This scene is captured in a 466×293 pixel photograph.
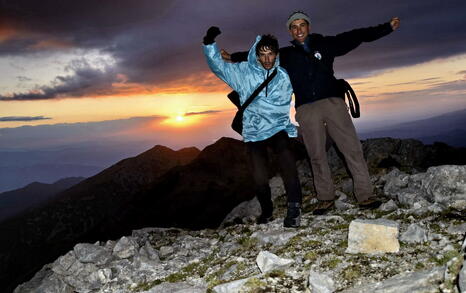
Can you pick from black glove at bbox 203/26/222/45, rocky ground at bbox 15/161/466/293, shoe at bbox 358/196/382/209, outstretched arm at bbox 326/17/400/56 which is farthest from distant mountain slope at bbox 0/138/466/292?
outstretched arm at bbox 326/17/400/56

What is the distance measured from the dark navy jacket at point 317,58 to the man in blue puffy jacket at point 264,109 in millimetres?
301

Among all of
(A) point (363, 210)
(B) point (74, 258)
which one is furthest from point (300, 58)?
(B) point (74, 258)

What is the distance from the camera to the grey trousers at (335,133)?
8.24 metres

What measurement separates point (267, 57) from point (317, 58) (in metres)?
1.27

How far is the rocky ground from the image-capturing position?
5.04 m

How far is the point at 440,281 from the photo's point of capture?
13.9ft

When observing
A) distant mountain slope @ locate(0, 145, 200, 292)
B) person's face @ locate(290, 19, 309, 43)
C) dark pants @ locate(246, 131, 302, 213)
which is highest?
person's face @ locate(290, 19, 309, 43)

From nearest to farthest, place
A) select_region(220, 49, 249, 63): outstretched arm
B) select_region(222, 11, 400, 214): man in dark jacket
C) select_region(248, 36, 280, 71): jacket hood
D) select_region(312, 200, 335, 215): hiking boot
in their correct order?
select_region(248, 36, 280, 71): jacket hood
select_region(222, 11, 400, 214): man in dark jacket
select_region(220, 49, 249, 63): outstretched arm
select_region(312, 200, 335, 215): hiking boot

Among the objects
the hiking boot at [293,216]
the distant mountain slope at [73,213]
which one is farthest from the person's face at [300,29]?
the distant mountain slope at [73,213]

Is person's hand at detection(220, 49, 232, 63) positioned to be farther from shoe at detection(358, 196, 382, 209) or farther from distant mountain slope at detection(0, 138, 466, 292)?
shoe at detection(358, 196, 382, 209)

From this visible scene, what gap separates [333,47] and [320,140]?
2.20m

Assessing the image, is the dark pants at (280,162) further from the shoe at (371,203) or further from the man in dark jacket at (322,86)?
the shoe at (371,203)

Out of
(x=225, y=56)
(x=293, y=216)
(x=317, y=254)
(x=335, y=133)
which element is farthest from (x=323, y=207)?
(x=225, y=56)

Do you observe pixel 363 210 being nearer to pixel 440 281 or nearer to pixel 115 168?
pixel 440 281
